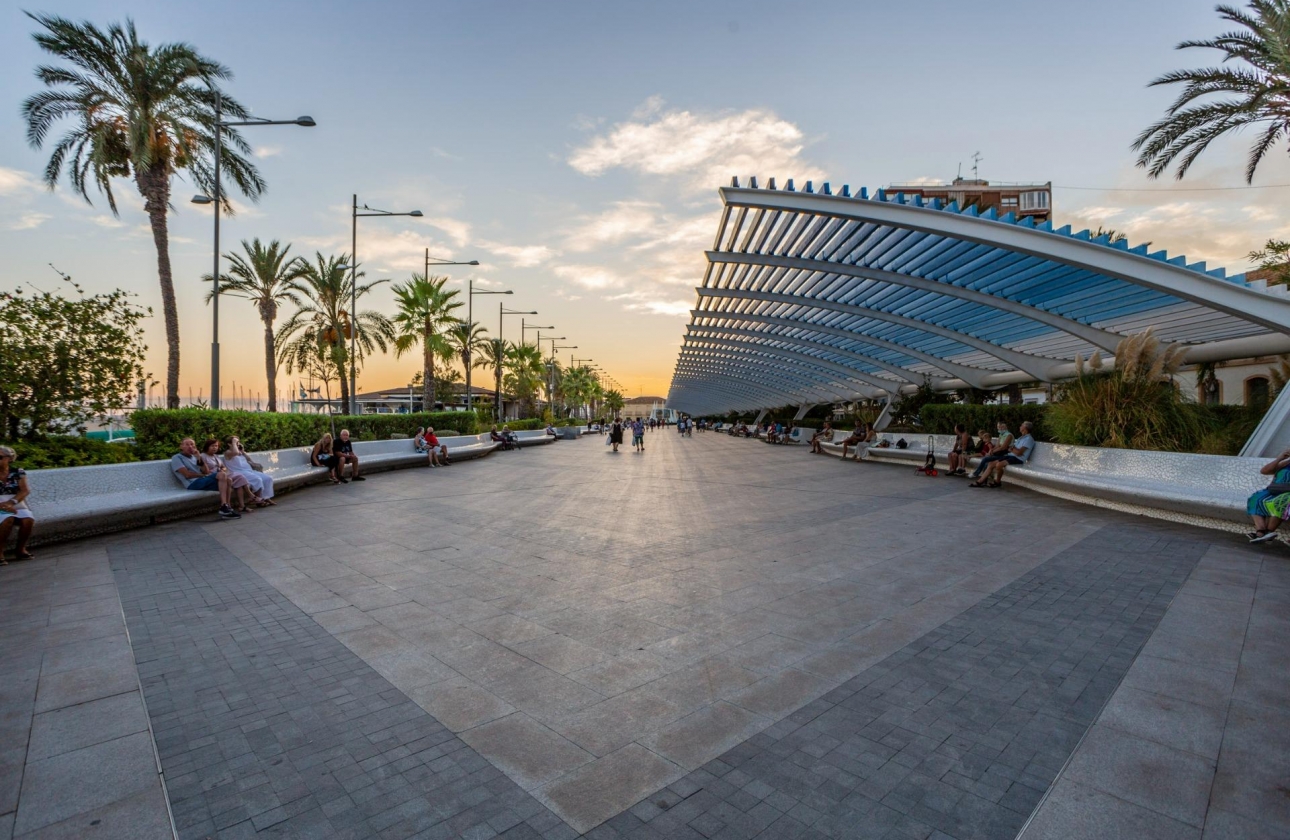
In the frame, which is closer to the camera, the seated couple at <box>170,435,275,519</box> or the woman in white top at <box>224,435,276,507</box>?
the seated couple at <box>170,435,275,519</box>

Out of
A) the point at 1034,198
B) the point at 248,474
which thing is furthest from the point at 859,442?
the point at 1034,198

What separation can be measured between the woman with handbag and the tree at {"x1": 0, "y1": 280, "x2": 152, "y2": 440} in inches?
596

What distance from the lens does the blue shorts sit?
859 centimetres

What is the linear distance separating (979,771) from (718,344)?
3370 centimetres

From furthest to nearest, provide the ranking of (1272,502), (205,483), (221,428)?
(221,428), (205,483), (1272,502)

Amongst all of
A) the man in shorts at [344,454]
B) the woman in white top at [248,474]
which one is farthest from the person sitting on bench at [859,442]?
the woman in white top at [248,474]

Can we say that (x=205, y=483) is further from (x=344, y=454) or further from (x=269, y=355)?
(x=269, y=355)

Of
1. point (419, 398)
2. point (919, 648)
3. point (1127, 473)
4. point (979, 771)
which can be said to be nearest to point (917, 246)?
point (1127, 473)

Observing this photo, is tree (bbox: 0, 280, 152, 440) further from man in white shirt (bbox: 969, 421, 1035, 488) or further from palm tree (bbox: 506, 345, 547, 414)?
palm tree (bbox: 506, 345, 547, 414)

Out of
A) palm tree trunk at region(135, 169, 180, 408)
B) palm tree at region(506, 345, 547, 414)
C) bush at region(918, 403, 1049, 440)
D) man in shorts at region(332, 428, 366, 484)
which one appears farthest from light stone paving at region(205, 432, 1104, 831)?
palm tree at region(506, 345, 547, 414)

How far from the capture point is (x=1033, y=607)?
4723 mm

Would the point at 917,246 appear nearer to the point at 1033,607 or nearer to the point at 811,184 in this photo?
the point at 811,184

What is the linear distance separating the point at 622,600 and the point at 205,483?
23.0ft

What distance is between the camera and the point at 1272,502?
6426 mm
